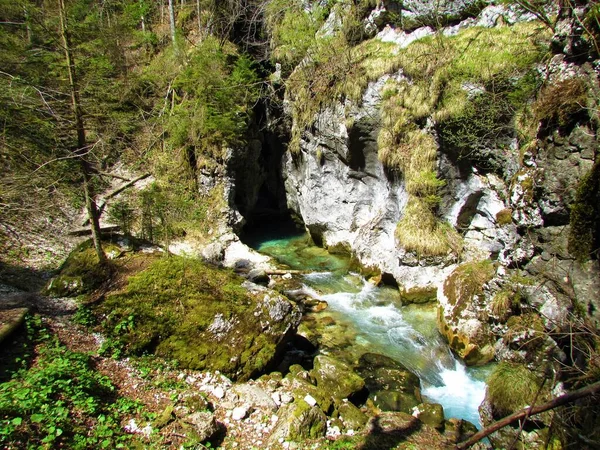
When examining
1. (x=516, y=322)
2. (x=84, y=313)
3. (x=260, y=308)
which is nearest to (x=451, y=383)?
(x=516, y=322)

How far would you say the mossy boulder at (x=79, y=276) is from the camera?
19.1 ft

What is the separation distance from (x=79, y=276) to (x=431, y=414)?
6.48 meters

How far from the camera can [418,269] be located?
30.5 feet

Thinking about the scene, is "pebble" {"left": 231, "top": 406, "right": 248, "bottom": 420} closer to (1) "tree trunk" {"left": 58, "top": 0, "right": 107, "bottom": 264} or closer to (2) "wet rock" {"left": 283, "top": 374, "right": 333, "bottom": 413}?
(2) "wet rock" {"left": 283, "top": 374, "right": 333, "bottom": 413}

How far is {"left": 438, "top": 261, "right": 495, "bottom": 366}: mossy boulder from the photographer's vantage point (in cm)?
696

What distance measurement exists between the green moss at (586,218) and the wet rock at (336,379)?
153 inches

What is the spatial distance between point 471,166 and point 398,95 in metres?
3.10

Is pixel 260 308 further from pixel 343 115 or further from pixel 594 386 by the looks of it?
pixel 343 115

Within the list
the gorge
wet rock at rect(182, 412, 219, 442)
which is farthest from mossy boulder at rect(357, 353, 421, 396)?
wet rock at rect(182, 412, 219, 442)

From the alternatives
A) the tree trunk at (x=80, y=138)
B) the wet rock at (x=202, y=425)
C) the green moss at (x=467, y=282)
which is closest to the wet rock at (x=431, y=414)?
the green moss at (x=467, y=282)

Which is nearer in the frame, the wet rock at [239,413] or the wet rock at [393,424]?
the wet rock at [239,413]

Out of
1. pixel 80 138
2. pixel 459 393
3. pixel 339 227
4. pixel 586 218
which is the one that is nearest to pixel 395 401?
pixel 459 393

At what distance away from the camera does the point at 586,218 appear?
450 cm

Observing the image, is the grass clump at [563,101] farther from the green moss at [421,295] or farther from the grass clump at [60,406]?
the grass clump at [60,406]
